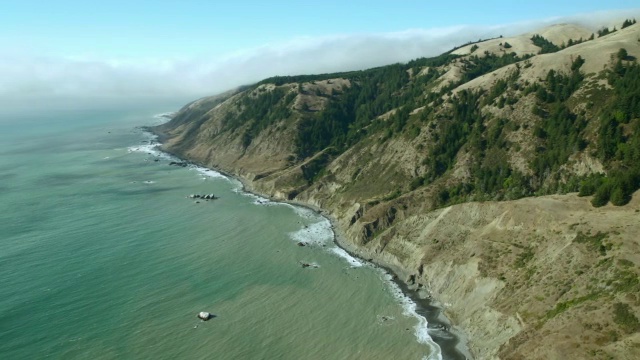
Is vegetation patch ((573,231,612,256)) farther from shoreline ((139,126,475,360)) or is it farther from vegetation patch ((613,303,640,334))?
shoreline ((139,126,475,360))

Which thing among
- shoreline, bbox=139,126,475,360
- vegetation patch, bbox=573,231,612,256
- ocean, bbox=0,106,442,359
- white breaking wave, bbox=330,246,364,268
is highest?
vegetation patch, bbox=573,231,612,256

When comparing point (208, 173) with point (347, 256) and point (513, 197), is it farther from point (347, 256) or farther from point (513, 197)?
point (513, 197)

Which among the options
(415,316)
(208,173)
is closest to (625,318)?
(415,316)

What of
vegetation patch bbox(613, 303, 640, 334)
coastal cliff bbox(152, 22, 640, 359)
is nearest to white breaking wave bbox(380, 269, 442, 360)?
coastal cliff bbox(152, 22, 640, 359)

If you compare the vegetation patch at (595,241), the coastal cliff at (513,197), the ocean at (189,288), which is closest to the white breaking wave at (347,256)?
the ocean at (189,288)

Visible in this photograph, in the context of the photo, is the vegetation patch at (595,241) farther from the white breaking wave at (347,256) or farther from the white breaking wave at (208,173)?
the white breaking wave at (208,173)

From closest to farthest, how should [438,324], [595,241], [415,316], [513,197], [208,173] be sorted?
1. [595,241]
2. [438,324]
3. [415,316]
4. [513,197]
5. [208,173]
